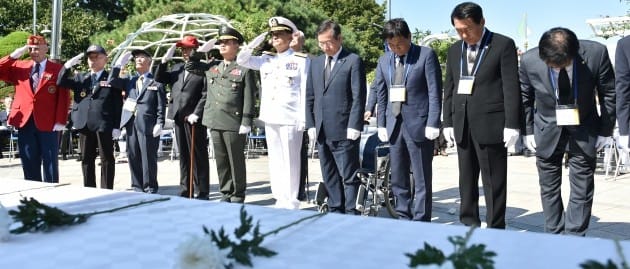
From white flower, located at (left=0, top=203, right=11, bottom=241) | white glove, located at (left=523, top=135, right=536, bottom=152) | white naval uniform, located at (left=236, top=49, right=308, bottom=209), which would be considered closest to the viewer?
white flower, located at (left=0, top=203, right=11, bottom=241)

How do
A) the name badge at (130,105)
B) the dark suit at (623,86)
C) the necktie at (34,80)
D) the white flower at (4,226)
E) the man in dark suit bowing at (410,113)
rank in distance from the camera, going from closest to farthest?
the white flower at (4,226), the dark suit at (623,86), the man in dark suit bowing at (410,113), the necktie at (34,80), the name badge at (130,105)

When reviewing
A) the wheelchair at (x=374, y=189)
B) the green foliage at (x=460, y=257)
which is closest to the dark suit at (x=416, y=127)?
the wheelchair at (x=374, y=189)

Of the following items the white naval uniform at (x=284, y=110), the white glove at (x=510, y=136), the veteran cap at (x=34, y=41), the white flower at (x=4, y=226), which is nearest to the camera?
the white flower at (x=4, y=226)

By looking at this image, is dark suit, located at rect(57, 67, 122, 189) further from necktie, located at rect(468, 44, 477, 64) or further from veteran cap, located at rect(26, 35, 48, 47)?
necktie, located at rect(468, 44, 477, 64)

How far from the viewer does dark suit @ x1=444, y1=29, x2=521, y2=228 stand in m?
3.69

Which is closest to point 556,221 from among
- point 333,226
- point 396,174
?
point 396,174

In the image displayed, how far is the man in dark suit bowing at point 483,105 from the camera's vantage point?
3.67m

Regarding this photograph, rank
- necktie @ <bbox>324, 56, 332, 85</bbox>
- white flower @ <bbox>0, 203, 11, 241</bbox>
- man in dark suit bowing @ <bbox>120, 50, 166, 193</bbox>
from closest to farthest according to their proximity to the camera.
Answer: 1. white flower @ <bbox>0, 203, 11, 241</bbox>
2. necktie @ <bbox>324, 56, 332, 85</bbox>
3. man in dark suit bowing @ <bbox>120, 50, 166, 193</bbox>

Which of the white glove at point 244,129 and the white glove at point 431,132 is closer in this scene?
the white glove at point 431,132

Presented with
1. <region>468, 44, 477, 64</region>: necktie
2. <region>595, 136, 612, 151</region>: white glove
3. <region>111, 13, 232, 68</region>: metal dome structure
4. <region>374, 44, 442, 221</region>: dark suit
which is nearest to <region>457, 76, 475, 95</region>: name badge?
<region>468, 44, 477, 64</region>: necktie

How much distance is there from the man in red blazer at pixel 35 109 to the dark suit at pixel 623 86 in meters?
4.88

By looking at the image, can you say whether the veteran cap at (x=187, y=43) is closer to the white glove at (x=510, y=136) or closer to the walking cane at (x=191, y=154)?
the walking cane at (x=191, y=154)

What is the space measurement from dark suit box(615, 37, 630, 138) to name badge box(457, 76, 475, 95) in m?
0.86

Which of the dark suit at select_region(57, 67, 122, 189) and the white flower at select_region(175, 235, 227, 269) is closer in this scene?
the white flower at select_region(175, 235, 227, 269)
